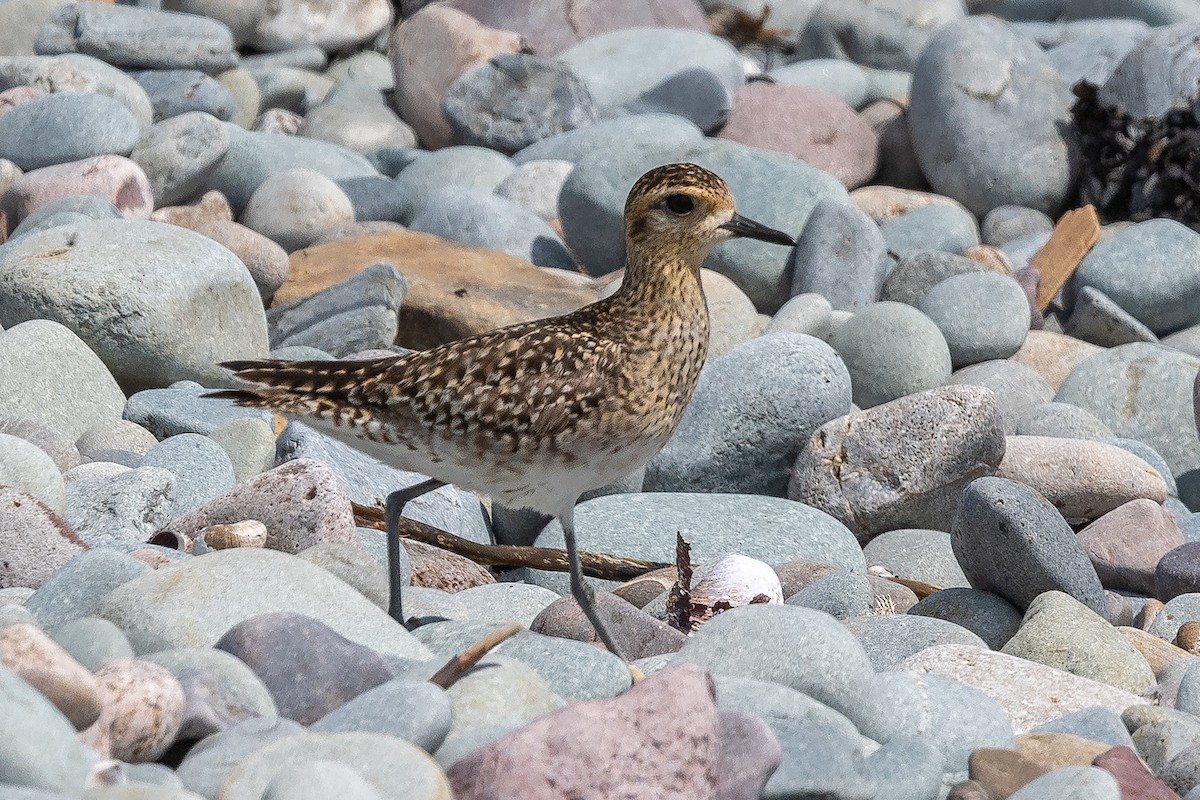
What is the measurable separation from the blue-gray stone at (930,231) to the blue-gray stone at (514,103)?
10.7 feet

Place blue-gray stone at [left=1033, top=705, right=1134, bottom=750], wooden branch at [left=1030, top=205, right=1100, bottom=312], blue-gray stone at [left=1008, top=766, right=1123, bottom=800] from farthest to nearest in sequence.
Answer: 1. wooden branch at [left=1030, top=205, right=1100, bottom=312]
2. blue-gray stone at [left=1033, top=705, right=1134, bottom=750]
3. blue-gray stone at [left=1008, top=766, right=1123, bottom=800]

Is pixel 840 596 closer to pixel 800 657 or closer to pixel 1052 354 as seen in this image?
pixel 800 657

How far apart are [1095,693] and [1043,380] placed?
5.11 metres

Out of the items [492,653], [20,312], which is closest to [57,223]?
[20,312]

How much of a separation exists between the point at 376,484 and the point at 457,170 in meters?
6.50

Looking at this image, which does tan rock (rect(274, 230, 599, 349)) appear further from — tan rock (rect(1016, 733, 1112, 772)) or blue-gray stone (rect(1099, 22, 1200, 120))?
blue-gray stone (rect(1099, 22, 1200, 120))

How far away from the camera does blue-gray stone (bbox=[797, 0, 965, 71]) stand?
A: 58.5 ft

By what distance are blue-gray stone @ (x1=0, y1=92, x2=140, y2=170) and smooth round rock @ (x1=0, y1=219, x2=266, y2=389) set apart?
2957 millimetres

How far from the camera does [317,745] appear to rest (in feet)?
11.3

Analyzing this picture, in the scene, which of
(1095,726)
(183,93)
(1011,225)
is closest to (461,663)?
(1095,726)

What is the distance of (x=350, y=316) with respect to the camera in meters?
9.23

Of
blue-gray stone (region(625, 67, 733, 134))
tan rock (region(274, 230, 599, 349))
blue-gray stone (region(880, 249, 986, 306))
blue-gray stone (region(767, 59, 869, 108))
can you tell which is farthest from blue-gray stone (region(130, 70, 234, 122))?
blue-gray stone (region(880, 249, 986, 306))

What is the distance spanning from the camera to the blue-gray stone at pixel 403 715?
3705 millimetres

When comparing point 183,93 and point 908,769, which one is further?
point 183,93
